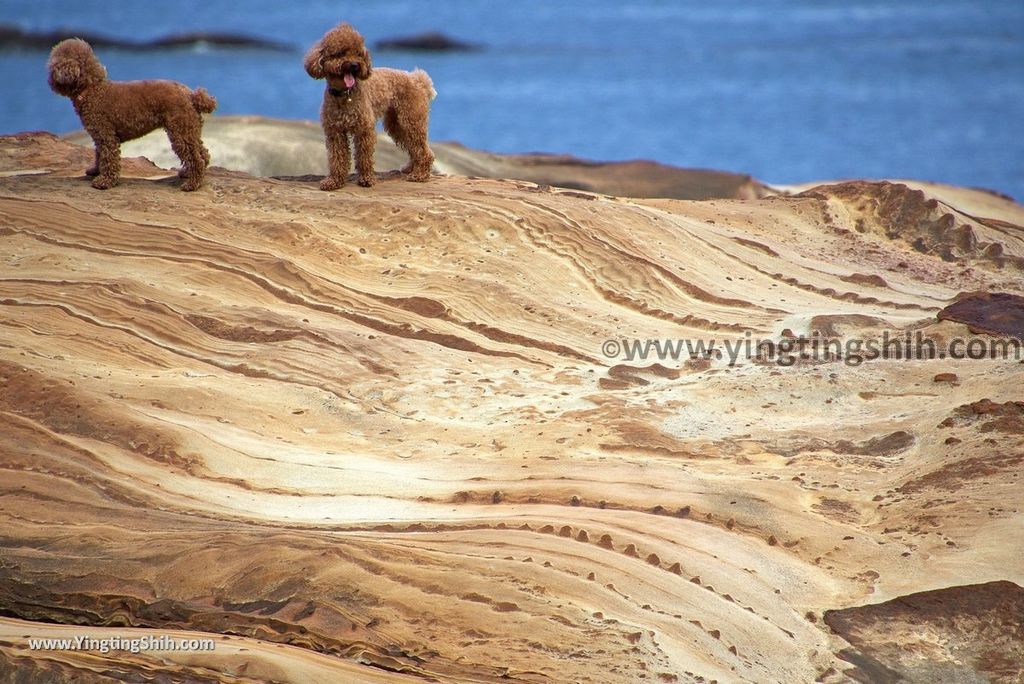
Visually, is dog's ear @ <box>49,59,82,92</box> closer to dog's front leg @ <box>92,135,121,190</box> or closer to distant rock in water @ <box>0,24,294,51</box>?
dog's front leg @ <box>92,135,121,190</box>

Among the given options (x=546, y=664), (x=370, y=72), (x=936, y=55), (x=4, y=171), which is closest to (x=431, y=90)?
(x=370, y=72)

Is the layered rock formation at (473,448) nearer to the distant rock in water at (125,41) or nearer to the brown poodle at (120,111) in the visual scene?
the brown poodle at (120,111)

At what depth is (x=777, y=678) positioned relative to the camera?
3191 mm

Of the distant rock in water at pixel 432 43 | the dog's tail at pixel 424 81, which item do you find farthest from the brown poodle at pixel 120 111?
the distant rock in water at pixel 432 43

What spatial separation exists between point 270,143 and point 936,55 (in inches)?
531

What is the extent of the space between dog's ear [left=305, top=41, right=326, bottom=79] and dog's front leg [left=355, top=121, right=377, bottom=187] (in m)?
0.30

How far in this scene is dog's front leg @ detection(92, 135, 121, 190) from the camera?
5.55 metres

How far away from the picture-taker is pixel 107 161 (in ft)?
18.2

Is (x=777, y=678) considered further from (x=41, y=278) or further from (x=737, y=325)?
(x=41, y=278)

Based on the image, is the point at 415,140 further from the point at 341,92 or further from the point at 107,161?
the point at 107,161

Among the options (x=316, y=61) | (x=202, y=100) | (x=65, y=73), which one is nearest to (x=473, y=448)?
(x=316, y=61)

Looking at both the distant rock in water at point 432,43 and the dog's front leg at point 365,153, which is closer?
the dog's front leg at point 365,153

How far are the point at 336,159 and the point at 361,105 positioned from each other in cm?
26

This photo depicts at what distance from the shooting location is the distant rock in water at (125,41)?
18109 millimetres
